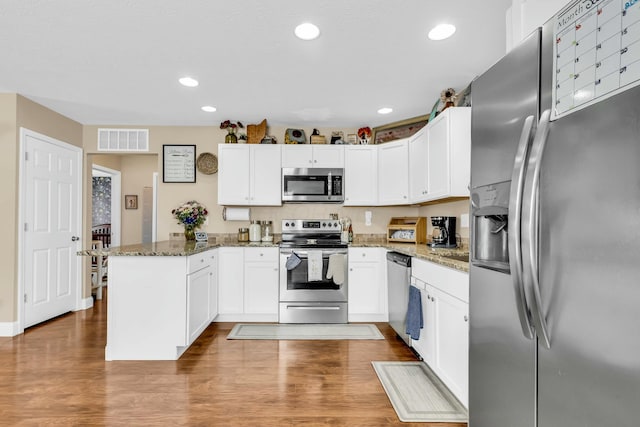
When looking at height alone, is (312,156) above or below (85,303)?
above

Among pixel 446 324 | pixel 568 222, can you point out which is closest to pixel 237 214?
pixel 446 324

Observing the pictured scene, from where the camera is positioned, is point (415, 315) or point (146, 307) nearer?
point (415, 315)

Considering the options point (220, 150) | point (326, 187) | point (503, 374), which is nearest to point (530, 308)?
point (503, 374)

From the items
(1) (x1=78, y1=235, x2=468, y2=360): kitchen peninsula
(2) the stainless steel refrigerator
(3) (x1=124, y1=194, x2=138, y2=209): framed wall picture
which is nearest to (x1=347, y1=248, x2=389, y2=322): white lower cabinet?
(1) (x1=78, y1=235, x2=468, y2=360): kitchen peninsula

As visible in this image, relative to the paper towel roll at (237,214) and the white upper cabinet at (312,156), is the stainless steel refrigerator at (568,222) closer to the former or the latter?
the white upper cabinet at (312,156)

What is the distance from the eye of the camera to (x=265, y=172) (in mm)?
3928

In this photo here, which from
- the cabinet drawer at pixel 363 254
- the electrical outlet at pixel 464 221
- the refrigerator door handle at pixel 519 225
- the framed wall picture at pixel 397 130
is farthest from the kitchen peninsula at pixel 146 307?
the framed wall picture at pixel 397 130

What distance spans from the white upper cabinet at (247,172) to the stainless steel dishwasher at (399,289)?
1.61 m

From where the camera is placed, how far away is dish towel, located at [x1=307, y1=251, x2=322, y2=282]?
11.3 feet

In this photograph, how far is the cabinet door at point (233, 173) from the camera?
12.8 feet

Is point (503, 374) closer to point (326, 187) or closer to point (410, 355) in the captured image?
point (410, 355)

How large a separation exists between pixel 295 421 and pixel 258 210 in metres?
2.80

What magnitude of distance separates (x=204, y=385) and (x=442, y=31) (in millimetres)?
2888

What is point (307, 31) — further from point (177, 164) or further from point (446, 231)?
point (177, 164)
